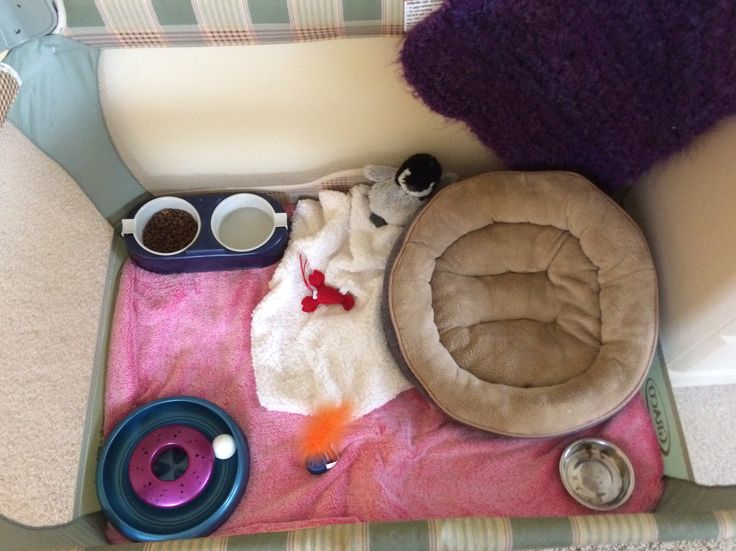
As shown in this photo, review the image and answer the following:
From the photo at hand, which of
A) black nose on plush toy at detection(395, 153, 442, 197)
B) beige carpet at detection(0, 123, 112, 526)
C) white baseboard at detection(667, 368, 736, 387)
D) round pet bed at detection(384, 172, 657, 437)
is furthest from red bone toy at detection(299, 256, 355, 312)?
white baseboard at detection(667, 368, 736, 387)

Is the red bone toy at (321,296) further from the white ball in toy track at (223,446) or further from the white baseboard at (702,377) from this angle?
the white baseboard at (702,377)

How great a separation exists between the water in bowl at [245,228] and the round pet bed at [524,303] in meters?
0.33

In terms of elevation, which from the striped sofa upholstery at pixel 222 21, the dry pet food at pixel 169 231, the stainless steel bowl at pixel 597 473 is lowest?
the stainless steel bowl at pixel 597 473

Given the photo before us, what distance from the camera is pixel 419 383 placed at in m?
1.10

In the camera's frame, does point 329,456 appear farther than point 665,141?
Yes

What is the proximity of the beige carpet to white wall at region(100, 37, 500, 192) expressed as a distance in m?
0.18

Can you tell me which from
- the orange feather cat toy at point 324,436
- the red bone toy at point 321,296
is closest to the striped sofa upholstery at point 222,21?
the red bone toy at point 321,296

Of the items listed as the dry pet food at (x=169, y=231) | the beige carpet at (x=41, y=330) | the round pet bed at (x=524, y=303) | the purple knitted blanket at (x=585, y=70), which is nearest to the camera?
the purple knitted blanket at (x=585, y=70)

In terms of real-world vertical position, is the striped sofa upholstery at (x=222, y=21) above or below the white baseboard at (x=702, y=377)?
above

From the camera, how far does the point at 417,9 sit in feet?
2.97

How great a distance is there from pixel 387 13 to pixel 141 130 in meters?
0.55

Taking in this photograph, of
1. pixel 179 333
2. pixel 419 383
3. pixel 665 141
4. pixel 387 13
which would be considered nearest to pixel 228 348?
pixel 179 333

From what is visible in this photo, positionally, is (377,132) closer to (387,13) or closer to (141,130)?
(387,13)

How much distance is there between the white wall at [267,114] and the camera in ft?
3.35
